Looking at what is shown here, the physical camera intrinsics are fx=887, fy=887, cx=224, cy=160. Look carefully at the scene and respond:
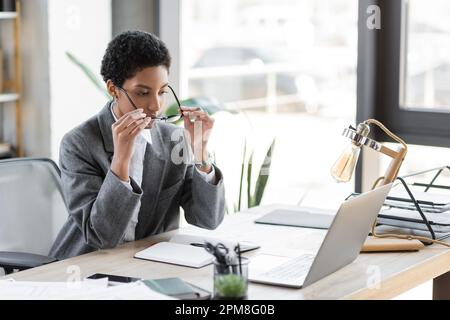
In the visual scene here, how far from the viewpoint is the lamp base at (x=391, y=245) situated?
91.0 inches

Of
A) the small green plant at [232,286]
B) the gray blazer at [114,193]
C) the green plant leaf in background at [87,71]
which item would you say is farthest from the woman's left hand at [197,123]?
the green plant leaf in background at [87,71]

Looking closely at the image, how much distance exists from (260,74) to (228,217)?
1.49 metres

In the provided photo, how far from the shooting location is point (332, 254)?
2012mm

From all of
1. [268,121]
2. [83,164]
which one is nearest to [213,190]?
[83,164]

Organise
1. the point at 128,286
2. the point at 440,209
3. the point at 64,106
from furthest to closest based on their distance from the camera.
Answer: the point at 64,106, the point at 440,209, the point at 128,286

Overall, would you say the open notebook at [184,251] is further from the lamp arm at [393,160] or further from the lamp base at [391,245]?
the lamp arm at [393,160]

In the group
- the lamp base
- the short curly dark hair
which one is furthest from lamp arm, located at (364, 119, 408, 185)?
the short curly dark hair

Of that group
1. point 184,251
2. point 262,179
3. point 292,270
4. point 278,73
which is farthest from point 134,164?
point 278,73

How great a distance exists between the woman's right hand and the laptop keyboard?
1.54 feet

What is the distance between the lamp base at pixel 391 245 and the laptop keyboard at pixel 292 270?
194mm

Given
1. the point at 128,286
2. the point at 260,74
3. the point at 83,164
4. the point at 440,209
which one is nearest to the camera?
the point at 128,286

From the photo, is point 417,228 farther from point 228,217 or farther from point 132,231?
point 132,231

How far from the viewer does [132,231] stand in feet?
8.07

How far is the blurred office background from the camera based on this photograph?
11.9ft
